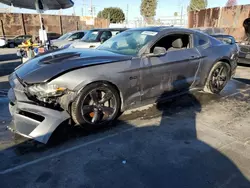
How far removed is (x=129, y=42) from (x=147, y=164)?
2.34 metres

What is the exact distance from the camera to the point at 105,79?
3109 millimetres

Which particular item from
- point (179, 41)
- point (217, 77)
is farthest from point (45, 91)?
point (217, 77)

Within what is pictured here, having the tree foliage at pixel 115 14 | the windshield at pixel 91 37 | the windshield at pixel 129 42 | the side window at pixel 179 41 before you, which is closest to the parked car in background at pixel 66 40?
the windshield at pixel 91 37

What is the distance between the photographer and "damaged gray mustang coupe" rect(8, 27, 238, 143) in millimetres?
2828

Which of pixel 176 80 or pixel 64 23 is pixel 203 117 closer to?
pixel 176 80

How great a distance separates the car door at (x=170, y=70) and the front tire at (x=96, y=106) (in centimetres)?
58

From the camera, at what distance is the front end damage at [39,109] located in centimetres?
272

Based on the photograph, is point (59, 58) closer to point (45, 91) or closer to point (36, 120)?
point (45, 91)

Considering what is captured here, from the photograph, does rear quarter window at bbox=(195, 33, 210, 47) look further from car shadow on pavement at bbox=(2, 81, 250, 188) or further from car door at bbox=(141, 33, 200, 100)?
car shadow on pavement at bbox=(2, 81, 250, 188)

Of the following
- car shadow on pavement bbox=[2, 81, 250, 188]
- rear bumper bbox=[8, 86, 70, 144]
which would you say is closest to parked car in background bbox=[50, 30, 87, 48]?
rear bumper bbox=[8, 86, 70, 144]

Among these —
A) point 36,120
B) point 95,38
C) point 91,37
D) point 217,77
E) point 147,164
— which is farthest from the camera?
point 91,37

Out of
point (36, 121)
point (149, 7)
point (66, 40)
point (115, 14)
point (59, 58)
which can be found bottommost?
point (36, 121)

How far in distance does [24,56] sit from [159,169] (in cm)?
687

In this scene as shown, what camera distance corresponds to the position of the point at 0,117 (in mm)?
3760
